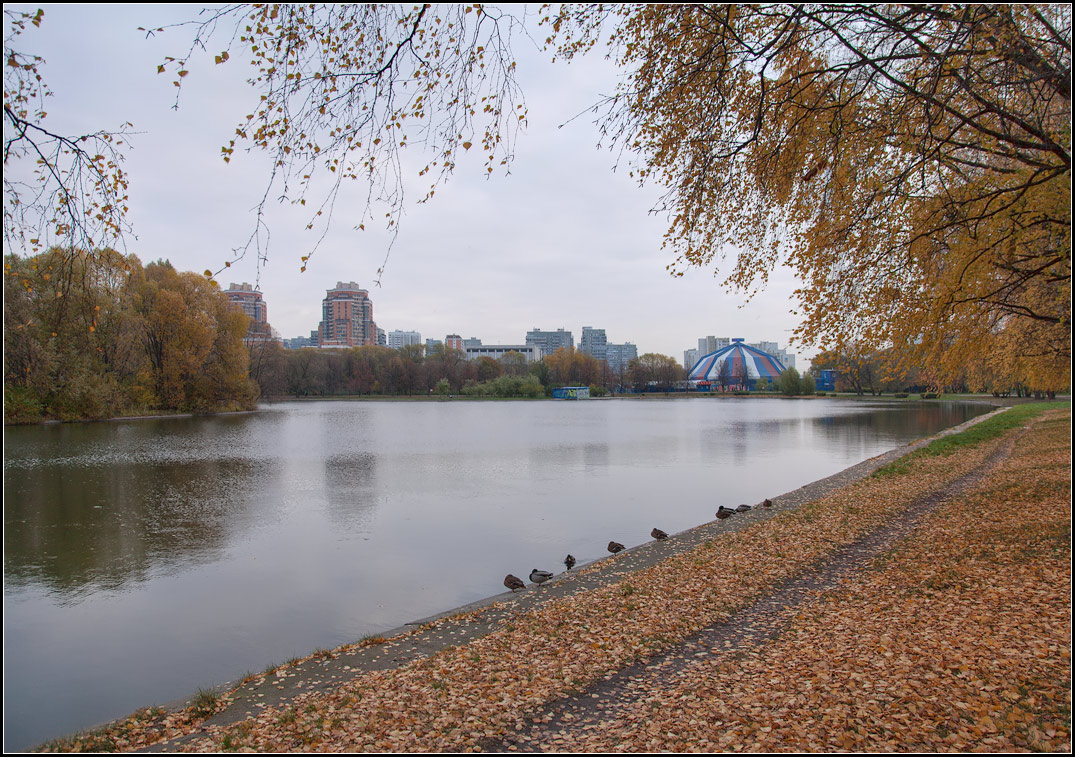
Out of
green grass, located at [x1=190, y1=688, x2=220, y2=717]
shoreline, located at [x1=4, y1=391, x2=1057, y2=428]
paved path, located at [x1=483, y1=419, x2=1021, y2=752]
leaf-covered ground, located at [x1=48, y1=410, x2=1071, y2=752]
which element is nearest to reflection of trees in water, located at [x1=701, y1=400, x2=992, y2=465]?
paved path, located at [x1=483, y1=419, x2=1021, y2=752]

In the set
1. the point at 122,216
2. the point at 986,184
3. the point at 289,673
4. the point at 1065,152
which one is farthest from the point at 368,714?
the point at 986,184

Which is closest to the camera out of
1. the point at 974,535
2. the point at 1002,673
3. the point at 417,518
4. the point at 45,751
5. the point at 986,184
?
the point at 1002,673

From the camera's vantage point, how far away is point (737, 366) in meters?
134

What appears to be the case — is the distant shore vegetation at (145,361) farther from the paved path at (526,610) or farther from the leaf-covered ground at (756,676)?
the leaf-covered ground at (756,676)

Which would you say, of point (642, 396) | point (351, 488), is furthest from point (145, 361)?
point (642, 396)

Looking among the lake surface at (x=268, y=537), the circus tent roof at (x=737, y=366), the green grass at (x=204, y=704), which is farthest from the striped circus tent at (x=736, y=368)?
the green grass at (x=204, y=704)

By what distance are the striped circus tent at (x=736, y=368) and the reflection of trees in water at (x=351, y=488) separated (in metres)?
116

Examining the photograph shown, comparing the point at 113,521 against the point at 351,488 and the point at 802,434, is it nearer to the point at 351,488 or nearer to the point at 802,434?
the point at 351,488

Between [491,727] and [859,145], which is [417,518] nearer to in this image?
[491,727]

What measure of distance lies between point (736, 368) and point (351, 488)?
127 meters

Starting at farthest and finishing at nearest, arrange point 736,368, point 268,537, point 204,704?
1. point 736,368
2. point 268,537
3. point 204,704

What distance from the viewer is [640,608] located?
6820 mm

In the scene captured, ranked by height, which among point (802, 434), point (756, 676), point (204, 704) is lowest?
point (802, 434)

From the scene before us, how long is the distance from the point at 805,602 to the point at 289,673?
5.63 meters
